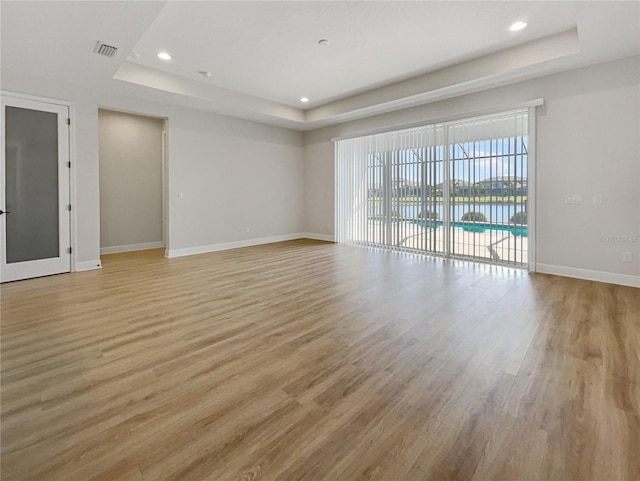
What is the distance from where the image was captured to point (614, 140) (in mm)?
4246

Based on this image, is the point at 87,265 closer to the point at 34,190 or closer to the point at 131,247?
the point at 34,190

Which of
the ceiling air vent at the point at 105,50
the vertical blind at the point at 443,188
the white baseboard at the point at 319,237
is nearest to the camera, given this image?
the ceiling air vent at the point at 105,50

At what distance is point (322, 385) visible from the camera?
202 centimetres

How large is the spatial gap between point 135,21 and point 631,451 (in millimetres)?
4874

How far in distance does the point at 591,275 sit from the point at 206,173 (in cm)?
686

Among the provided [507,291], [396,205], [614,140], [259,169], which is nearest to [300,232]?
[259,169]

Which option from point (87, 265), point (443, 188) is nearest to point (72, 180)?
point (87, 265)

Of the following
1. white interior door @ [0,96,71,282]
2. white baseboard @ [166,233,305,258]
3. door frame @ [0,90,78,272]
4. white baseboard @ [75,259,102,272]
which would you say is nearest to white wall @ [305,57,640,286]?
white baseboard @ [166,233,305,258]

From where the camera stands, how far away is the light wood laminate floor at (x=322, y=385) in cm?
143

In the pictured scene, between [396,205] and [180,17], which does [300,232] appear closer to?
[396,205]

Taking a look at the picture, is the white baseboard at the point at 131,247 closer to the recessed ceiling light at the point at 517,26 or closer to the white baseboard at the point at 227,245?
the white baseboard at the point at 227,245

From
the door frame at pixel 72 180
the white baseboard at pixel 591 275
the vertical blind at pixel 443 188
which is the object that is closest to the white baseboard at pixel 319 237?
the vertical blind at pixel 443 188

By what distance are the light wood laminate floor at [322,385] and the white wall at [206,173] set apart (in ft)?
7.47

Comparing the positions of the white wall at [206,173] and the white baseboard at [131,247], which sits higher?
the white wall at [206,173]
